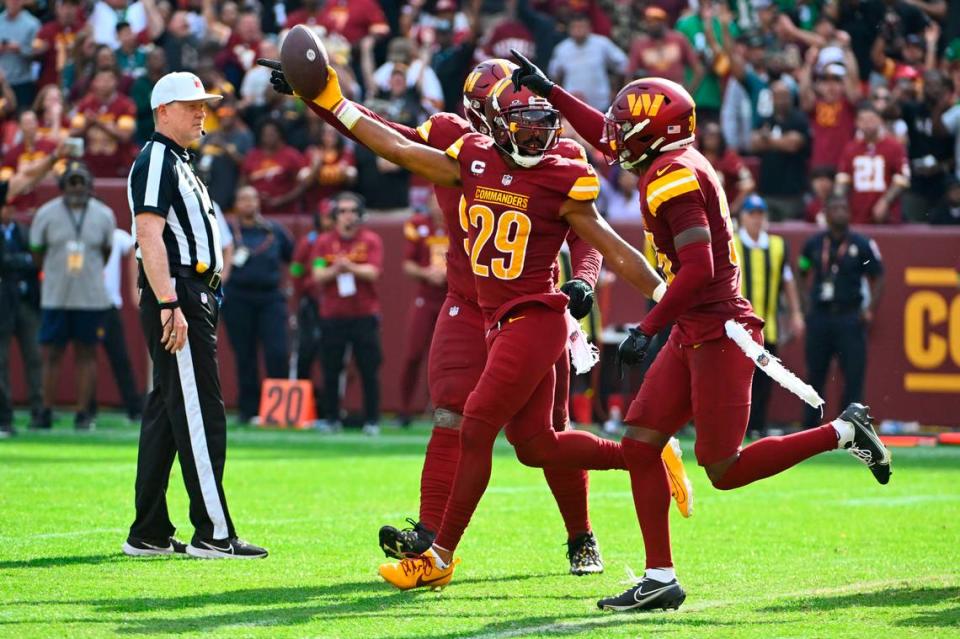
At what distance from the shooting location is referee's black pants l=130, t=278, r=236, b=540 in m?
7.29

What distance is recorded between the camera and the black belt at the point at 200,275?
24.1 feet

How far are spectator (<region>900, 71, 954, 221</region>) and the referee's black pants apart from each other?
9.93m

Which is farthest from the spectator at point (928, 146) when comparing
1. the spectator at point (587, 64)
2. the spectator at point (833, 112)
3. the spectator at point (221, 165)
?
the spectator at point (221, 165)

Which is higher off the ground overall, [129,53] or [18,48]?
[18,48]

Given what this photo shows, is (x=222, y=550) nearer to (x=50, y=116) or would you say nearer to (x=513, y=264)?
(x=513, y=264)

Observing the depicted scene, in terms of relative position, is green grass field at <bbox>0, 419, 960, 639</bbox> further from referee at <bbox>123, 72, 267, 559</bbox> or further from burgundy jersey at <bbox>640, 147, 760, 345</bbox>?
burgundy jersey at <bbox>640, 147, 760, 345</bbox>

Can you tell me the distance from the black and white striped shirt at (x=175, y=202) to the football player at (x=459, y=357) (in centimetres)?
69

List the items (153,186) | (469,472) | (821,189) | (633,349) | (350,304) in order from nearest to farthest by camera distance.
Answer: (633,349), (469,472), (153,186), (350,304), (821,189)

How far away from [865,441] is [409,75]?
11546 millimetres

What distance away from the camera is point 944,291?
14.8 meters

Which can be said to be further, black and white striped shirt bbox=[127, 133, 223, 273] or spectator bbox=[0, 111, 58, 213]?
spectator bbox=[0, 111, 58, 213]

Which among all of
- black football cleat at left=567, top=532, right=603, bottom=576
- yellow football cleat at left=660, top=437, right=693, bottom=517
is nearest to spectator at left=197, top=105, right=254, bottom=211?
black football cleat at left=567, top=532, right=603, bottom=576

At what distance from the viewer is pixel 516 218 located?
655cm

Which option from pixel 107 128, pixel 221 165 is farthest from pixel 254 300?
pixel 107 128
